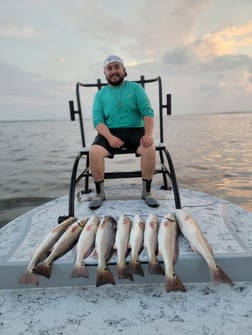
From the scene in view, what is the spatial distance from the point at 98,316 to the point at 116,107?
298 cm

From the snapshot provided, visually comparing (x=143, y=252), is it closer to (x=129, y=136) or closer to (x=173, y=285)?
(x=173, y=285)

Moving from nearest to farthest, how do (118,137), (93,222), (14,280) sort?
(14,280), (93,222), (118,137)

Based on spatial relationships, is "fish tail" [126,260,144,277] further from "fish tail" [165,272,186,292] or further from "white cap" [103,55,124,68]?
"white cap" [103,55,124,68]

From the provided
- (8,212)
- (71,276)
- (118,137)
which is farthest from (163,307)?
(8,212)

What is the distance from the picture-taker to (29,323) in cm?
205

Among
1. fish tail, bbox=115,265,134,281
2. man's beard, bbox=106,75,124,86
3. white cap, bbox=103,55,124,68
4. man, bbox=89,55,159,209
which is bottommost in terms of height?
fish tail, bbox=115,265,134,281

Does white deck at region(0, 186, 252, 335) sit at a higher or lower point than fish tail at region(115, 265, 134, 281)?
lower

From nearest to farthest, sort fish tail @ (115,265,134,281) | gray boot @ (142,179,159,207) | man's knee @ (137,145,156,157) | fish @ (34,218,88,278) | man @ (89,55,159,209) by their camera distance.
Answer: fish tail @ (115,265,134,281) < fish @ (34,218,88,278) < man's knee @ (137,145,156,157) < gray boot @ (142,179,159,207) < man @ (89,55,159,209)

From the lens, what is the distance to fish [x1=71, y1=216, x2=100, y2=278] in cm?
231

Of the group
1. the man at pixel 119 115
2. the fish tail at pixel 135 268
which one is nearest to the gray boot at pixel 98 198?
the man at pixel 119 115

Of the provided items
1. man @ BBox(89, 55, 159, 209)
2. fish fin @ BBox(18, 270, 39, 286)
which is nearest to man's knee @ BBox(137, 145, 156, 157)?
man @ BBox(89, 55, 159, 209)

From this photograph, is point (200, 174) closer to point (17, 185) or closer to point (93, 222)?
point (17, 185)

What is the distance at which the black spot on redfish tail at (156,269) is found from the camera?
7.38 feet

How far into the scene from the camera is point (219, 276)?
2201 millimetres
